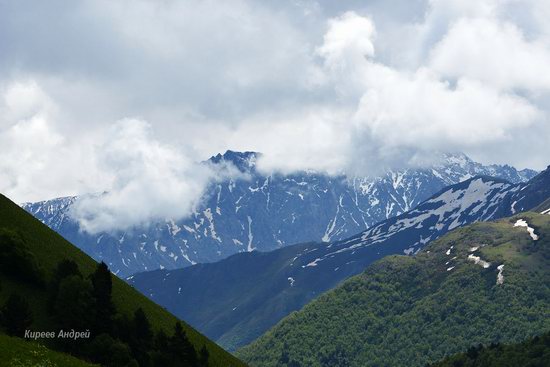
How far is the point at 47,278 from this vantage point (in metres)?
87.6

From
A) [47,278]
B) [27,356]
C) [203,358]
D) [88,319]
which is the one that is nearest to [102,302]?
[88,319]

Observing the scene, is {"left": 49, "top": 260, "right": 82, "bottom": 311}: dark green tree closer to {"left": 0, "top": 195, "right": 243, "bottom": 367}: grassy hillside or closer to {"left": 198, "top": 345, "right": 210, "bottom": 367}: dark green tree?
{"left": 0, "top": 195, "right": 243, "bottom": 367}: grassy hillside

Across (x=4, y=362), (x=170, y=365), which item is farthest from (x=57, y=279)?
(x=4, y=362)

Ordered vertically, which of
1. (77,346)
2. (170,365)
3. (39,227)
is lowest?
(170,365)

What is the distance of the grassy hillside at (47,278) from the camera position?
81.4 meters

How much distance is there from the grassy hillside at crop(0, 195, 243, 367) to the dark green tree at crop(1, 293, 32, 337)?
6090 mm

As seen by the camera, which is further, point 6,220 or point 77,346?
point 6,220

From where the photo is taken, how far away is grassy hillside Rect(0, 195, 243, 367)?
3204 inches

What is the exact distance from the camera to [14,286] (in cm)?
8206

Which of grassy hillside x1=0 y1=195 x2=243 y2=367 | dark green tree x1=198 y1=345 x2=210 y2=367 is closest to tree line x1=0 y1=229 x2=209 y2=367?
grassy hillside x1=0 y1=195 x2=243 y2=367

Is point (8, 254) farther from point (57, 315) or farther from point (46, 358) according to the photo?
point (46, 358)

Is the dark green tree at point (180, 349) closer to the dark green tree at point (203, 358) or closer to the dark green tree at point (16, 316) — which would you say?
the dark green tree at point (203, 358)

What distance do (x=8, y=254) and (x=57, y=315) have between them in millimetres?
10941

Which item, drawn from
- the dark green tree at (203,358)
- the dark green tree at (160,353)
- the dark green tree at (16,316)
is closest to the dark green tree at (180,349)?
the dark green tree at (160,353)
